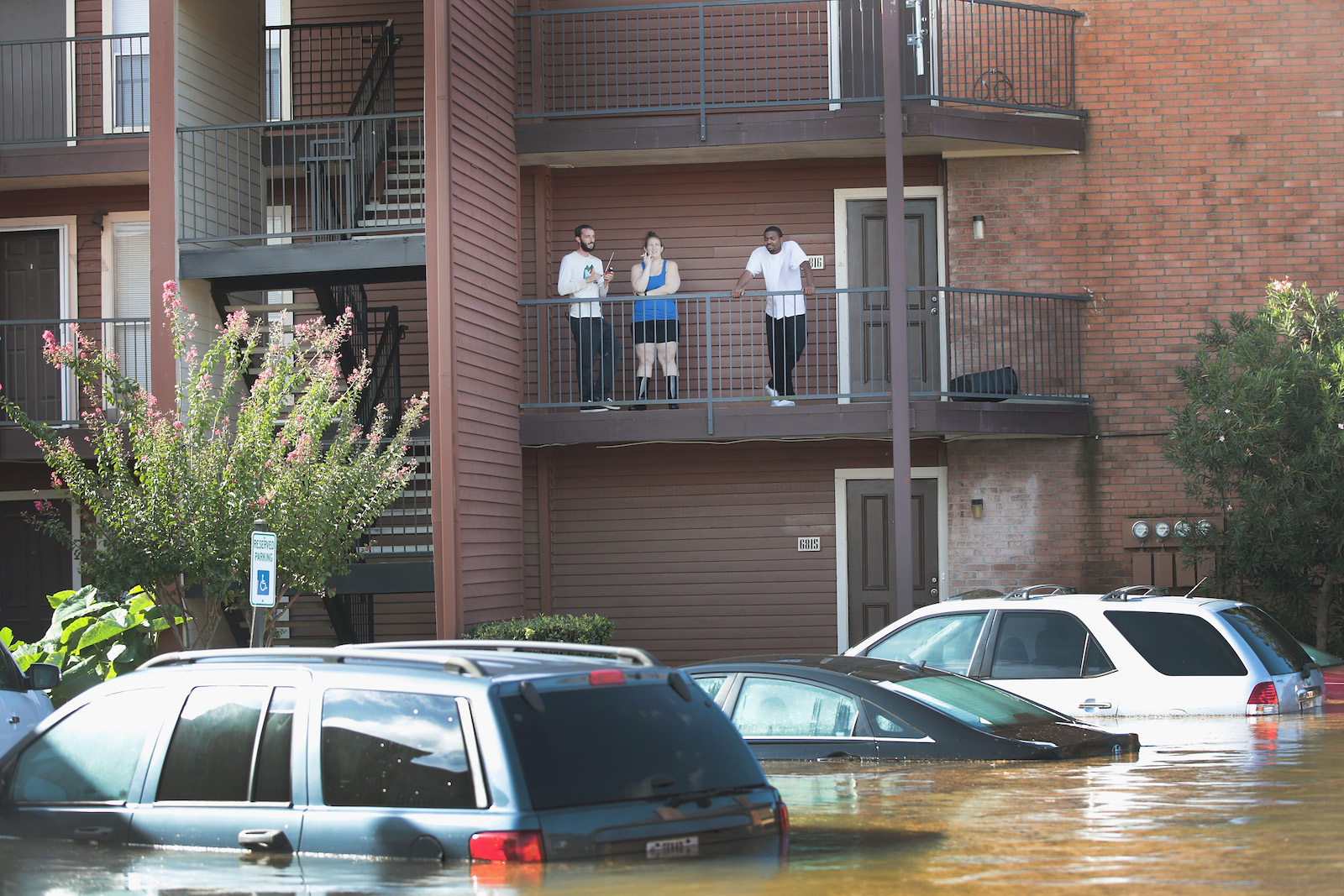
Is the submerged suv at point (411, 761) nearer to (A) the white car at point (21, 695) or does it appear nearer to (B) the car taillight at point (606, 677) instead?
(B) the car taillight at point (606, 677)

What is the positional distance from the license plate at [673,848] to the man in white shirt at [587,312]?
34.6ft

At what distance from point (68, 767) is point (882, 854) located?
300 centimetres

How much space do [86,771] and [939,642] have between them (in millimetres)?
5809

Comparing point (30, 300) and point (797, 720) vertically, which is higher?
point (30, 300)

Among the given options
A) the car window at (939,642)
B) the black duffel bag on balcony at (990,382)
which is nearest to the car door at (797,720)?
the car window at (939,642)

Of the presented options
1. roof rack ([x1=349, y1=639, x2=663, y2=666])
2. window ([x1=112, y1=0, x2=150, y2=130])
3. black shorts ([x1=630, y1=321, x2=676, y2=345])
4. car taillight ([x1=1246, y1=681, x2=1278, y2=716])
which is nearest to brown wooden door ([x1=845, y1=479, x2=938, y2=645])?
black shorts ([x1=630, y1=321, x2=676, y2=345])

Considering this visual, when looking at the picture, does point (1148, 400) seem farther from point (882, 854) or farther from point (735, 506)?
point (882, 854)

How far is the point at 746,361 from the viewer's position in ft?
52.7

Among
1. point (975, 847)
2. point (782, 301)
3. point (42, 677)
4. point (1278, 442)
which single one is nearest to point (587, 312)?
point (782, 301)

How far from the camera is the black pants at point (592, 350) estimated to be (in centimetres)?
1482

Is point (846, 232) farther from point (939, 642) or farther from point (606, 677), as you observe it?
point (606, 677)

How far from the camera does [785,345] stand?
14.8m

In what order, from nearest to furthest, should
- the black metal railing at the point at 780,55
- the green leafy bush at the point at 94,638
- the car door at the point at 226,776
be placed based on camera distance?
the car door at the point at 226,776 → the green leafy bush at the point at 94,638 → the black metal railing at the point at 780,55

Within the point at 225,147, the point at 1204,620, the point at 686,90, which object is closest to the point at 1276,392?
the point at 1204,620
